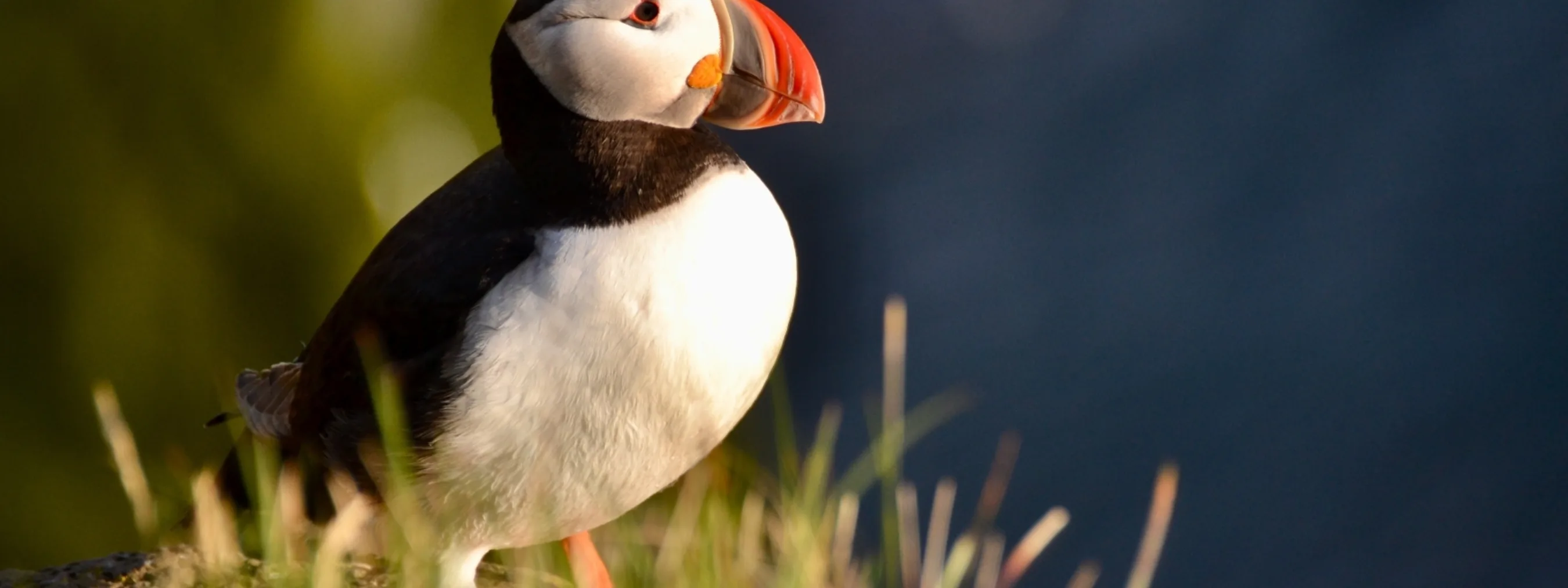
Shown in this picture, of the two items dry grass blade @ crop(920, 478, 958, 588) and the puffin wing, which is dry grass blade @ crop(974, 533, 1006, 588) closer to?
dry grass blade @ crop(920, 478, 958, 588)

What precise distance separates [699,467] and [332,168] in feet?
3.08

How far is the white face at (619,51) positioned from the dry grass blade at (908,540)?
48cm

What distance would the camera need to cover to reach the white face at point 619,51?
1.52m

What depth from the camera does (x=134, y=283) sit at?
2.54 m

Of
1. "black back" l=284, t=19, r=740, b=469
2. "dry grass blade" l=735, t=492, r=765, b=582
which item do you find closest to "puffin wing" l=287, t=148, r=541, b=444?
"black back" l=284, t=19, r=740, b=469

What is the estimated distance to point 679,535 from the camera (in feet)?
5.61

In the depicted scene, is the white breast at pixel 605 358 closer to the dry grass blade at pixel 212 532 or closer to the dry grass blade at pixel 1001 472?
→ the dry grass blade at pixel 212 532

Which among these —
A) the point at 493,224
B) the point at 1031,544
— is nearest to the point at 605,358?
the point at 493,224

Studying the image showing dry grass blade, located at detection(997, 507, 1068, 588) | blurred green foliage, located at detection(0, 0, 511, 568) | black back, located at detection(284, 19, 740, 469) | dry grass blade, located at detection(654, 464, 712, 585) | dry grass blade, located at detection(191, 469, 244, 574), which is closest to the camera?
dry grass blade, located at detection(997, 507, 1068, 588)

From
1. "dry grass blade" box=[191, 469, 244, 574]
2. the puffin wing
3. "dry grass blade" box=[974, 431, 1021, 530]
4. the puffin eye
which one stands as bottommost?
"dry grass blade" box=[974, 431, 1021, 530]

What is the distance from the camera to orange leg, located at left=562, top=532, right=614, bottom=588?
178cm

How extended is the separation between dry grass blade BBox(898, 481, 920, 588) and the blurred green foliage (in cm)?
131

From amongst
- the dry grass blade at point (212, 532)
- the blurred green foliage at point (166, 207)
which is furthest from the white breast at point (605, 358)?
the blurred green foliage at point (166, 207)

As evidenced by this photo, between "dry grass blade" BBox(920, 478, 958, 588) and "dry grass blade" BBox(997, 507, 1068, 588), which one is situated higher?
"dry grass blade" BBox(997, 507, 1068, 588)
